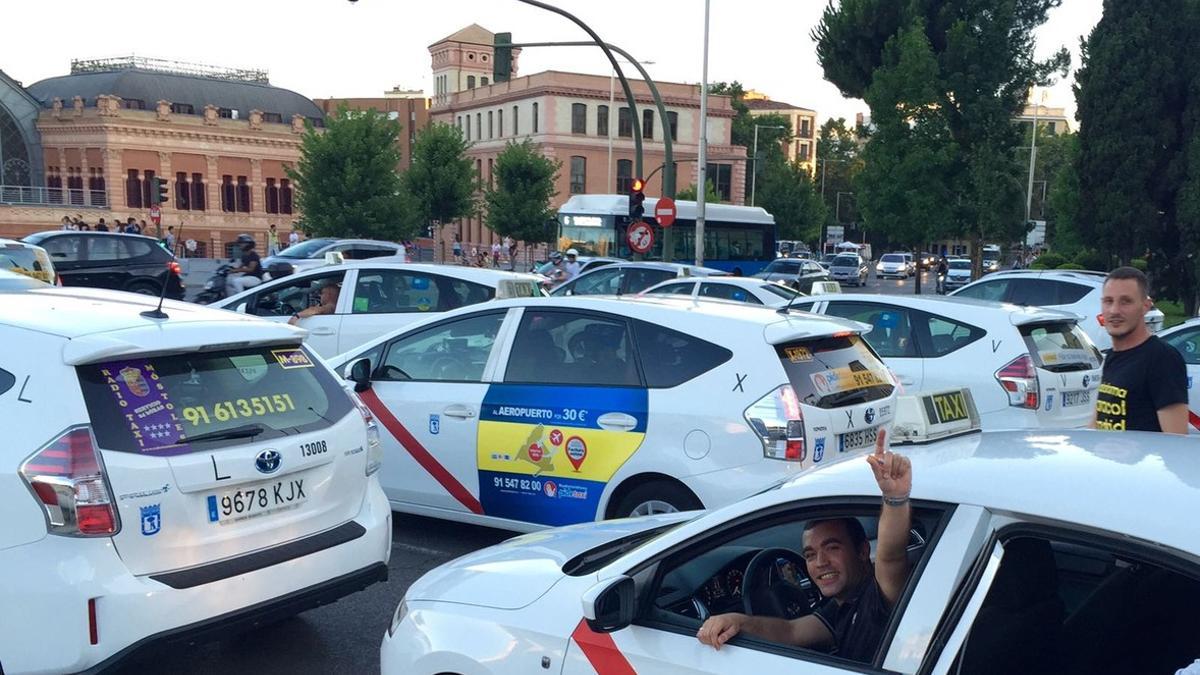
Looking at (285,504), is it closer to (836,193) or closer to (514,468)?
(514,468)

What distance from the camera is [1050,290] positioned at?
14.2 meters

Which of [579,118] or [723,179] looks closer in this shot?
[579,118]

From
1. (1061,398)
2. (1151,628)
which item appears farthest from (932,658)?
(1061,398)

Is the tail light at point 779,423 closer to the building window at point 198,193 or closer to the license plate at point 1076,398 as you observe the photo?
the license plate at point 1076,398

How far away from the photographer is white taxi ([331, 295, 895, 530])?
520 centimetres

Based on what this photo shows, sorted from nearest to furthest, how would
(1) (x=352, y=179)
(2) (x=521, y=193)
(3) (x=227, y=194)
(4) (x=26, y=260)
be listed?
1. (4) (x=26, y=260)
2. (1) (x=352, y=179)
3. (2) (x=521, y=193)
4. (3) (x=227, y=194)

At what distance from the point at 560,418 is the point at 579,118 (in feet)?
205

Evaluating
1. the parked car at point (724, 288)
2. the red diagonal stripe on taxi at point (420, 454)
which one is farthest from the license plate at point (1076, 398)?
the parked car at point (724, 288)

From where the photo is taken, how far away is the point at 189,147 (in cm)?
6347

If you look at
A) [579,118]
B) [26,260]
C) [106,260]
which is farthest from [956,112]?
[579,118]

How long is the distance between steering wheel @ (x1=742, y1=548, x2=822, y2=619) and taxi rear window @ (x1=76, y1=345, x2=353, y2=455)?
218 cm

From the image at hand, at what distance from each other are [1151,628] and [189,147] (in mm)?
68145

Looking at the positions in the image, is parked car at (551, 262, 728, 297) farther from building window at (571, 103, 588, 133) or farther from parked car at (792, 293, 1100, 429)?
building window at (571, 103, 588, 133)

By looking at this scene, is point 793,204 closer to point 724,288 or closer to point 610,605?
point 724,288
